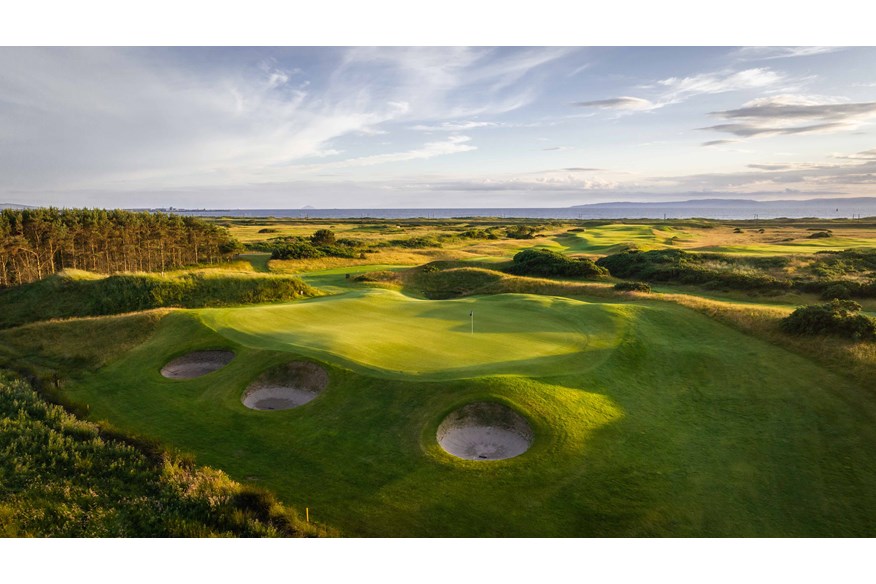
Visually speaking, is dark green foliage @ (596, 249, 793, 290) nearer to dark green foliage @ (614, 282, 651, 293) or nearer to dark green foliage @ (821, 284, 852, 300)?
dark green foliage @ (821, 284, 852, 300)

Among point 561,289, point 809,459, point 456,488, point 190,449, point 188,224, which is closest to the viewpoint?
point 456,488

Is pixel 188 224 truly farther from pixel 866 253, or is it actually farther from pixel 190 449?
pixel 866 253

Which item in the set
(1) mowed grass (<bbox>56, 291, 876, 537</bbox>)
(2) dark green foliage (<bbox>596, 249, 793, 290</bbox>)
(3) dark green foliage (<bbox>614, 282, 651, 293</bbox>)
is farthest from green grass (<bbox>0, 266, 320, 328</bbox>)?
(2) dark green foliage (<bbox>596, 249, 793, 290</bbox>)

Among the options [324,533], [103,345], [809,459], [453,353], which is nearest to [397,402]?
[453,353]

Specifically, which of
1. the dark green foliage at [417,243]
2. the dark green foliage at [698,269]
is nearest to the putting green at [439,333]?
the dark green foliage at [698,269]

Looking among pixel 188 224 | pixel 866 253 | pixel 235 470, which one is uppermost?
pixel 188 224

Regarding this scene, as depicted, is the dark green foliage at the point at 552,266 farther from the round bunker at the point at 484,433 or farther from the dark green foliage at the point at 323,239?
the dark green foliage at the point at 323,239

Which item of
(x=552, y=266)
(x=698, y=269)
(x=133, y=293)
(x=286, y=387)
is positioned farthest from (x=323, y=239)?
(x=286, y=387)
